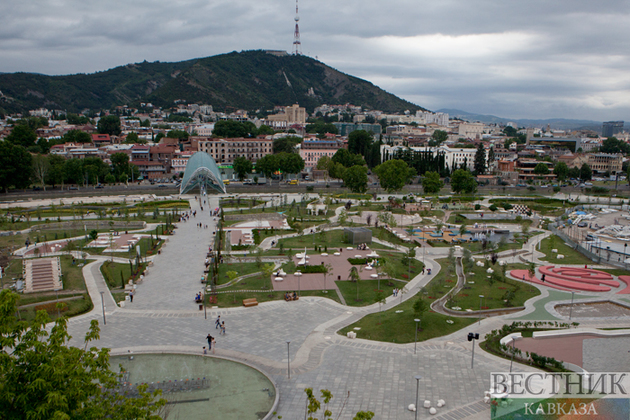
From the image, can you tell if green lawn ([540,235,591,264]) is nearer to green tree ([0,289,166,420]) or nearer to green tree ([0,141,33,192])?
green tree ([0,289,166,420])

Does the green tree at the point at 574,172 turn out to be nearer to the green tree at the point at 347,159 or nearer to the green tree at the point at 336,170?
the green tree at the point at 347,159

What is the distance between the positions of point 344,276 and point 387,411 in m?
19.1

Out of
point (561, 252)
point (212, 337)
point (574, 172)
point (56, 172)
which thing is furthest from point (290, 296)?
point (574, 172)

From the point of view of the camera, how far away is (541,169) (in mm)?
109938

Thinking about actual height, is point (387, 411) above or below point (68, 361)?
below

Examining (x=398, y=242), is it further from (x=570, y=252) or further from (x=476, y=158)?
(x=476, y=158)

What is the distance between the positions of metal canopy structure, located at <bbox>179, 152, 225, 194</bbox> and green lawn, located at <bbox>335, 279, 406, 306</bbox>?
52.0 m

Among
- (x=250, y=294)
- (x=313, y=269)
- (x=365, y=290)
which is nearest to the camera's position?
(x=250, y=294)

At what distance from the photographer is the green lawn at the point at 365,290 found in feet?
101

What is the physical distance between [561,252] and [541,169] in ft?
239

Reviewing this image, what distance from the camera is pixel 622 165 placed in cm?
12025

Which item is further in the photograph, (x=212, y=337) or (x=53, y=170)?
(x=53, y=170)

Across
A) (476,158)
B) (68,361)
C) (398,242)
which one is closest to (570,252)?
(398,242)

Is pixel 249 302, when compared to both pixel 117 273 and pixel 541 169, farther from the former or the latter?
pixel 541 169
